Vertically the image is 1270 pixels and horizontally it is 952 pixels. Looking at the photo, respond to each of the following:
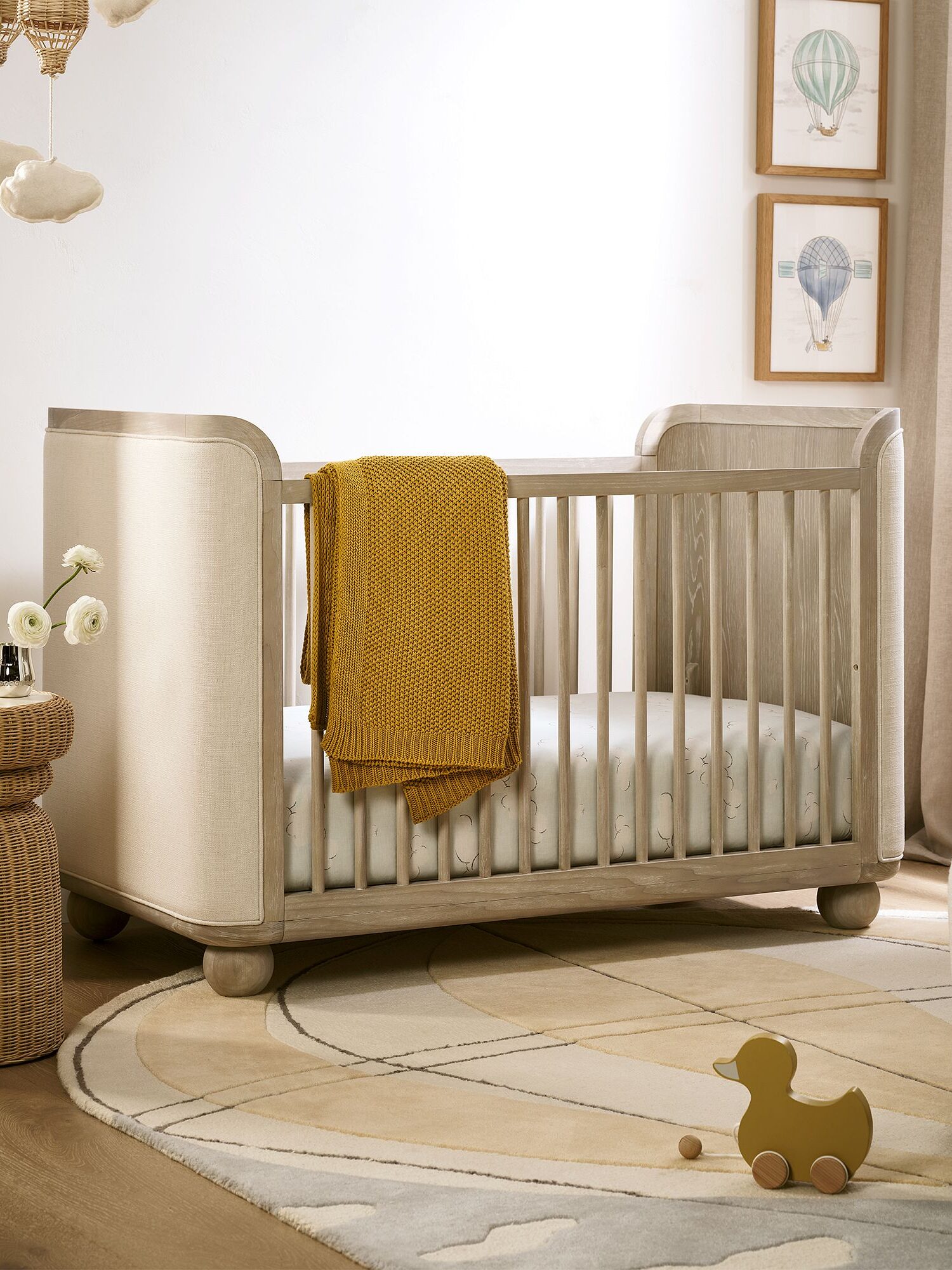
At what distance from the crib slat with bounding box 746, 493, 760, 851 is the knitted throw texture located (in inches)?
16.3

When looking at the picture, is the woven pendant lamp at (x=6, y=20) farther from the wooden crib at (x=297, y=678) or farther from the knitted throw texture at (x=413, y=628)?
the knitted throw texture at (x=413, y=628)

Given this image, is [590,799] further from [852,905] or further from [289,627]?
[289,627]

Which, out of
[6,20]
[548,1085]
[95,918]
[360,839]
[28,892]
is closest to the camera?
[6,20]

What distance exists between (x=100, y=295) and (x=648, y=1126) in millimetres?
1752

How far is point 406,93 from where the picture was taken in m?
3.08

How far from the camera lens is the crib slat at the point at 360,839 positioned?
235 centimetres

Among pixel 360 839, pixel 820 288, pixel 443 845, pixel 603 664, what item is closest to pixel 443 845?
pixel 443 845

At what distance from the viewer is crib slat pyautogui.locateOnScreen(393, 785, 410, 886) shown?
2373 millimetres

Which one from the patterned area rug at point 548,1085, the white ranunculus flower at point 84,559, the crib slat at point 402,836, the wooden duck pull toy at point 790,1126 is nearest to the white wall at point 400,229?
the white ranunculus flower at point 84,559

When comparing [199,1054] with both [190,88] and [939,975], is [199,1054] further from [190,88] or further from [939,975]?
[190,88]

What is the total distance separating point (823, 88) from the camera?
11.2ft

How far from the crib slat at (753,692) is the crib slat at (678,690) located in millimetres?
108

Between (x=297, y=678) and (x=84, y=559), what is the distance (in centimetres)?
77

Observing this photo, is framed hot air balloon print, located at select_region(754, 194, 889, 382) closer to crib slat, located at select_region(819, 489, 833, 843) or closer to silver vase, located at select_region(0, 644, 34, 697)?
crib slat, located at select_region(819, 489, 833, 843)
